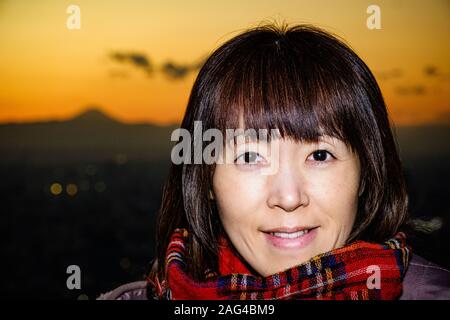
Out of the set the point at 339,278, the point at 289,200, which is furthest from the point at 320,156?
the point at 339,278

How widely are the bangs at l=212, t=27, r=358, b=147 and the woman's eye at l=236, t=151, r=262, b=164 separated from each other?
100 millimetres

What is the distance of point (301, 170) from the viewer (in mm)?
1664

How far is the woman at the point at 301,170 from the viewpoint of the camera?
1.70m

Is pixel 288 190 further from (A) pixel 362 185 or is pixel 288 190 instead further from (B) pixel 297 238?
(A) pixel 362 185

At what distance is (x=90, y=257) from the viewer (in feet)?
28.7

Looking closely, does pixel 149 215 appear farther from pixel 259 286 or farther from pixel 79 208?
pixel 259 286

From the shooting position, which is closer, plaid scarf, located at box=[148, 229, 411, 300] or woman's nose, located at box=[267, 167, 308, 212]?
woman's nose, located at box=[267, 167, 308, 212]

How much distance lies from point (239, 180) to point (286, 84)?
0.40 metres

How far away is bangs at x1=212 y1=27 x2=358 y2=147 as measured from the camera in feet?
5.59

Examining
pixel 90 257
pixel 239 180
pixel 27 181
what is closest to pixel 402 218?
pixel 239 180

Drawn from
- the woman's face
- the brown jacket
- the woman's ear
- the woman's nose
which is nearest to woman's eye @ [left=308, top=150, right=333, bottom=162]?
the woman's face

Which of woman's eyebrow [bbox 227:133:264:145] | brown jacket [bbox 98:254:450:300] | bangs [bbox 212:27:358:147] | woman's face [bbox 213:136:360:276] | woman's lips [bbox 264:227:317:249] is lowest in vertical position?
brown jacket [bbox 98:254:450:300]

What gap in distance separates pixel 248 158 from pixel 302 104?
284 millimetres

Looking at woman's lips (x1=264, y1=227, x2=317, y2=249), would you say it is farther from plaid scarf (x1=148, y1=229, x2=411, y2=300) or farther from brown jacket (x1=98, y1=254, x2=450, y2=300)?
brown jacket (x1=98, y1=254, x2=450, y2=300)
